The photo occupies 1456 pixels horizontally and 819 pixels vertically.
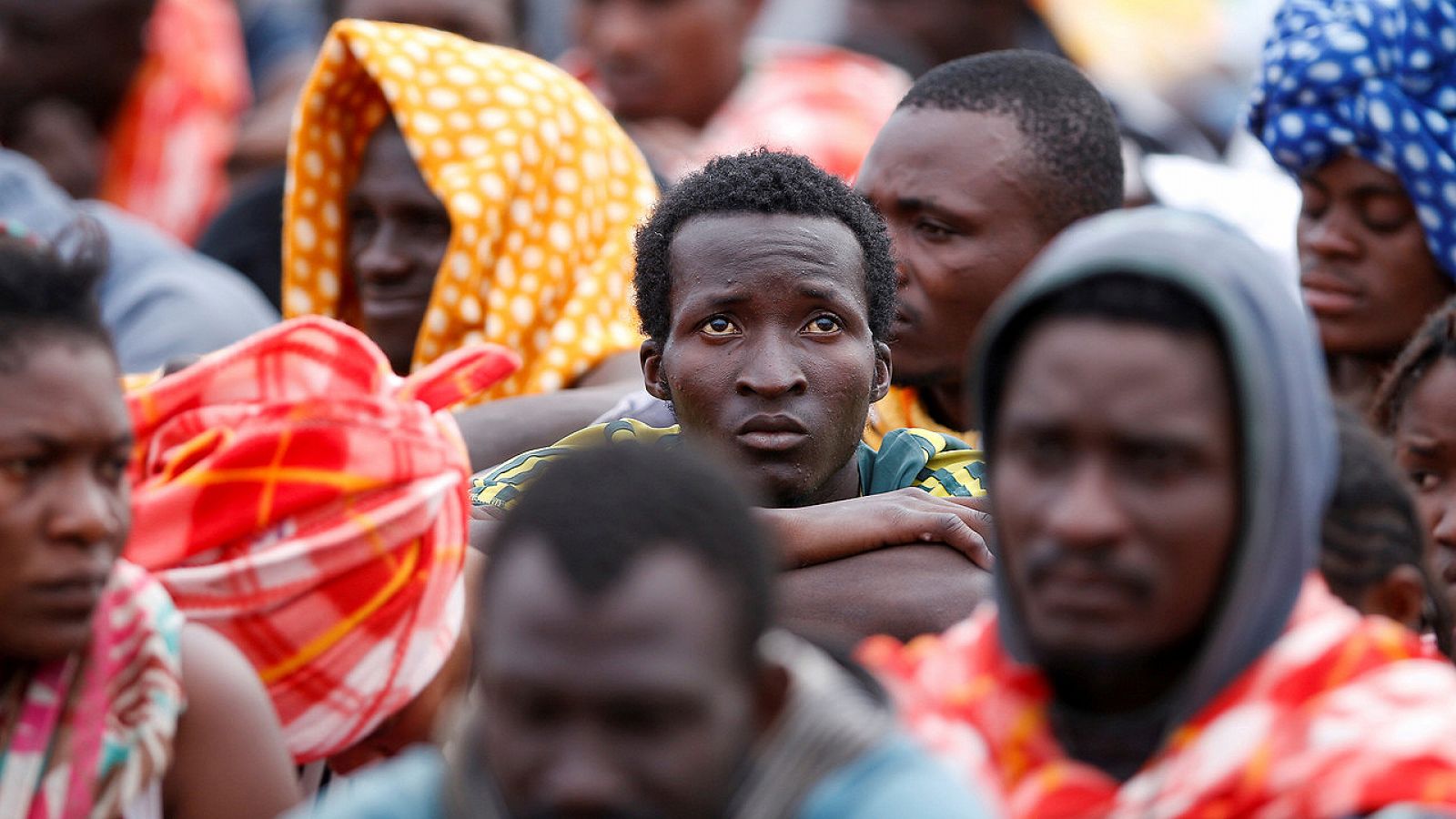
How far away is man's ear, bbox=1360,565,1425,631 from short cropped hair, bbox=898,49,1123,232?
1.76 m

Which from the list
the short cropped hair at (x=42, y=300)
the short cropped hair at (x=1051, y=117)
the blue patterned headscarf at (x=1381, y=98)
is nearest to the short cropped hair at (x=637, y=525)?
the short cropped hair at (x=42, y=300)

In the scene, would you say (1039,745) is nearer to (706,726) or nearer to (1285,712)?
(1285,712)

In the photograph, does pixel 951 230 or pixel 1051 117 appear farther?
pixel 1051 117

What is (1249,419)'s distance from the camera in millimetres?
2451

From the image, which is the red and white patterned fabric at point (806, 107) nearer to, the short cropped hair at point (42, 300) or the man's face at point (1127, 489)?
the short cropped hair at point (42, 300)

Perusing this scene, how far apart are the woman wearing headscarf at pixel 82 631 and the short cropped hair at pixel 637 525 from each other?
0.85 metres

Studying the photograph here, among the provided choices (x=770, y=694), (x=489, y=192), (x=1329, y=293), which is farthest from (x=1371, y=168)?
(x=770, y=694)

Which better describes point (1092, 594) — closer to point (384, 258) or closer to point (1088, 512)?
point (1088, 512)

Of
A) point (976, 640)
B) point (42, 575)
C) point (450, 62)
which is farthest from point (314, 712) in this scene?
point (450, 62)

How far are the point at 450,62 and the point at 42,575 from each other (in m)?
2.78

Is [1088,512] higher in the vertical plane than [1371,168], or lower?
higher

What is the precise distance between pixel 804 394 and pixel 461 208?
1.60m

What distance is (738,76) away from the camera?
310 inches

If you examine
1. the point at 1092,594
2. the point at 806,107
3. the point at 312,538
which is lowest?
the point at 806,107
